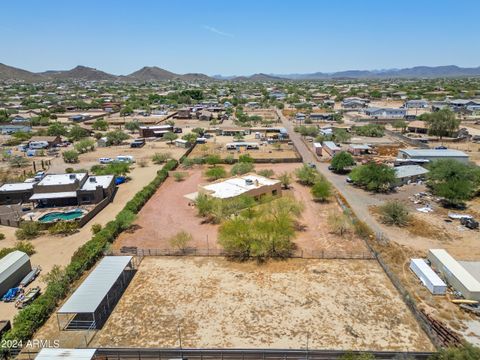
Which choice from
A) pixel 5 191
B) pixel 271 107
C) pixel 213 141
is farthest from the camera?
pixel 271 107

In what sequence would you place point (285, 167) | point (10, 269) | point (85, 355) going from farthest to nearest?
point (285, 167) → point (10, 269) → point (85, 355)

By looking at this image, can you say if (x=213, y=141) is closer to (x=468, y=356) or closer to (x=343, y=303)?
(x=343, y=303)

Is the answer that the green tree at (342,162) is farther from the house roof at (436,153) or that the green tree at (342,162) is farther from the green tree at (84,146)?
the green tree at (84,146)

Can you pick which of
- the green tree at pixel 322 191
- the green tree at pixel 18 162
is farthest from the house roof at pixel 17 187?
the green tree at pixel 322 191

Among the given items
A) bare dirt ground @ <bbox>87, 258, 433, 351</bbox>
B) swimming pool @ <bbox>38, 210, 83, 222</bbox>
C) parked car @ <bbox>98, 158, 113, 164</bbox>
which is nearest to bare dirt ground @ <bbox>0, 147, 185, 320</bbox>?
swimming pool @ <bbox>38, 210, 83, 222</bbox>

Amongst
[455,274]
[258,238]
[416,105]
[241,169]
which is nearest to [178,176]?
[241,169]

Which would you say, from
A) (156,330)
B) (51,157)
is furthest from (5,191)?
(156,330)
